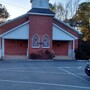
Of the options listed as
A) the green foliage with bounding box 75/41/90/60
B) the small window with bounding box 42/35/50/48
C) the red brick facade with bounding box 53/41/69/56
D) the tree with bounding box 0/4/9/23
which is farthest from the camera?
the tree with bounding box 0/4/9/23

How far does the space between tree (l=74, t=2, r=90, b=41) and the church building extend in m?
15.6

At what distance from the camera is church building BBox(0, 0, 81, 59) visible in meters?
32.9

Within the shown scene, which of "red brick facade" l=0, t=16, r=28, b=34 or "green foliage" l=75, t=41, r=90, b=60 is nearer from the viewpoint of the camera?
"green foliage" l=75, t=41, r=90, b=60

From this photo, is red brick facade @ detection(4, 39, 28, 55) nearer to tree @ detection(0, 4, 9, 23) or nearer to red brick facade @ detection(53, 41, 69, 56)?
red brick facade @ detection(53, 41, 69, 56)

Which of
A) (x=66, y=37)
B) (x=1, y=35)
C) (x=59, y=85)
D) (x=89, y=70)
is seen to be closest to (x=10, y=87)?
(x=59, y=85)

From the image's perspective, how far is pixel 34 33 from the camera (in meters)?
33.2

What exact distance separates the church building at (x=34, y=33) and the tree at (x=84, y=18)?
15.6 m

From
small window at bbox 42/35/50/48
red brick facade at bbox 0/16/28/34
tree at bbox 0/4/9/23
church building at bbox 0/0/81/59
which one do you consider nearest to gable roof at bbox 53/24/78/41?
church building at bbox 0/0/81/59

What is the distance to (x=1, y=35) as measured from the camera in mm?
32406

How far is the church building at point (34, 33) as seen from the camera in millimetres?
32906

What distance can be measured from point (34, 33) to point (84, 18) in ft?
74.2

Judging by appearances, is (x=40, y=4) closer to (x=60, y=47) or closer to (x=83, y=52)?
(x=60, y=47)

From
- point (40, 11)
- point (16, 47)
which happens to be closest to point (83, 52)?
point (40, 11)

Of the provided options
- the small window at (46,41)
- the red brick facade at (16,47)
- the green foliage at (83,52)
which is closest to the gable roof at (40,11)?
the small window at (46,41)
